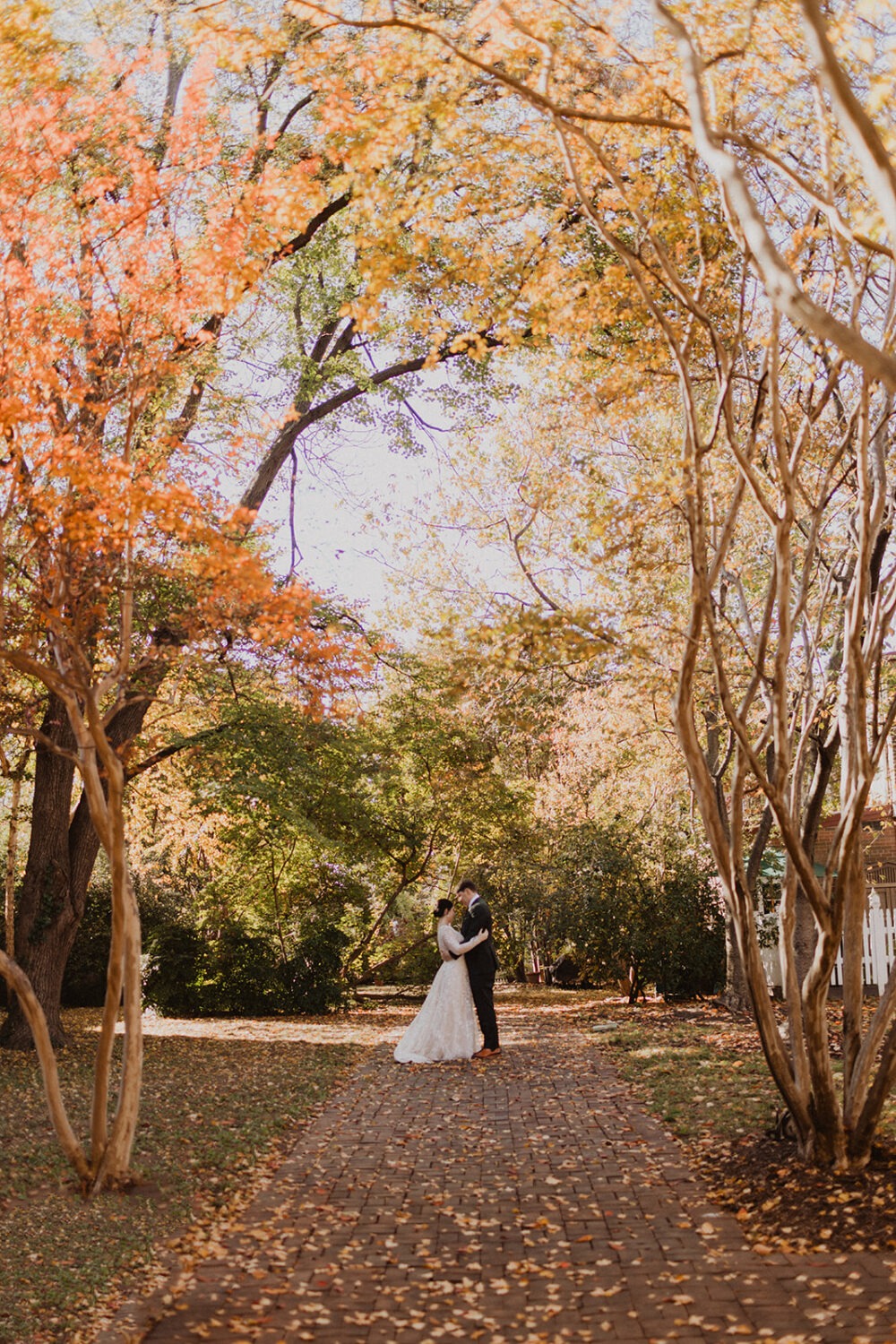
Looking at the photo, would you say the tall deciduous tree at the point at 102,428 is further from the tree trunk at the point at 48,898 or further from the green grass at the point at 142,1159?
the tree trunk at the point at 48,898

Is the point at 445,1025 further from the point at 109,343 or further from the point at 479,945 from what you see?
the point at 109,343

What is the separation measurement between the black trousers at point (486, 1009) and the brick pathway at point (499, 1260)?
3670 mm

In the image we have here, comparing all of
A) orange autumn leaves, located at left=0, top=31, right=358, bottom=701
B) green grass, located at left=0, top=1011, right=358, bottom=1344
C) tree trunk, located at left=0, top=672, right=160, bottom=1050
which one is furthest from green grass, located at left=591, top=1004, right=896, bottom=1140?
tree trunk, located at left=0, top=672, right=160, bottom=1050

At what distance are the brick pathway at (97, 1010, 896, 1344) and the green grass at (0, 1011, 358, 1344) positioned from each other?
28cm

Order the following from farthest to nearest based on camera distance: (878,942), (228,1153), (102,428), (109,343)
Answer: (878,942) → (102,428) → (109,343) → (228,1153)

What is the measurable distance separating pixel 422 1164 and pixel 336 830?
35.4ft

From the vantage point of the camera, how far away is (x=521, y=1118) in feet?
28.9

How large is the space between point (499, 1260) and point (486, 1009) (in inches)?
271

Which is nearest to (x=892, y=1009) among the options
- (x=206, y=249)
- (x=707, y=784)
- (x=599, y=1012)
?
(x=707, y=784)

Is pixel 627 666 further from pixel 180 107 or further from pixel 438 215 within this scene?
pixel 180 107

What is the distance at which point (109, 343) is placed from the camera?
844cm

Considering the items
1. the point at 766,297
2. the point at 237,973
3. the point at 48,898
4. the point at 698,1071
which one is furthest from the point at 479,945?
the point at 766,297

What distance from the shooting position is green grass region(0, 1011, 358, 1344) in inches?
194

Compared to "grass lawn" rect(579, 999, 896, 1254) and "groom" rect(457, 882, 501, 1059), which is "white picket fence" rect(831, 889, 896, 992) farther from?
"groom" rect(457, 882, 501, 1059)
